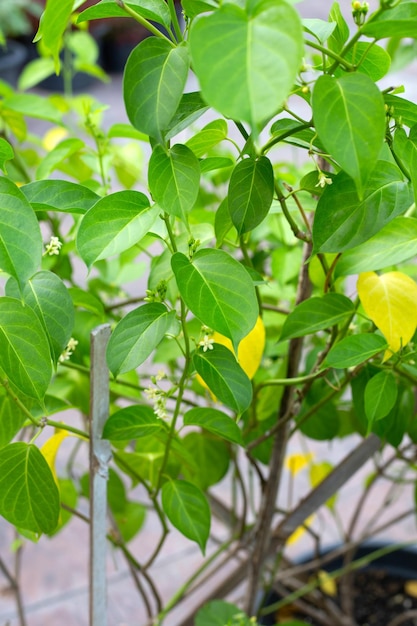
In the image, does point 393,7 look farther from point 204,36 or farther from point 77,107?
point 77,107

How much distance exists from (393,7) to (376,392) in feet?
0.69

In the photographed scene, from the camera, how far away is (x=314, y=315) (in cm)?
44

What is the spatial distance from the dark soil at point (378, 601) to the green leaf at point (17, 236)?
2.34 ft

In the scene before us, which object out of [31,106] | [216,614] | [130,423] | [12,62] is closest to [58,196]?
[130,423]

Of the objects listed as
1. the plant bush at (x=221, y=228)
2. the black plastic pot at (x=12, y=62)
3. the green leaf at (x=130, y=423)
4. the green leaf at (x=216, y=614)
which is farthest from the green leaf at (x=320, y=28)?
the black plastic pot at (x=12, y=62)

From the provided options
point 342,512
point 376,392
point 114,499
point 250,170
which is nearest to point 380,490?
point 342,512

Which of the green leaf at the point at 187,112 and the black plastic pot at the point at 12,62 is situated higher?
the black plastic pot at the point at 12,62

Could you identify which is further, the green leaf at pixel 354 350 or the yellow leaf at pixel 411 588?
the yellow leaf at pixel 411 588

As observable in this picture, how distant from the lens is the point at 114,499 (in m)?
0.67

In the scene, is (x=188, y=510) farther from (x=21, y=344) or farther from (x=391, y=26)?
(x=391, y=26)

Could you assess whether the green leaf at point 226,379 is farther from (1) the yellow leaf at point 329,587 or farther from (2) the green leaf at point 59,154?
(1) the yellow leaf at point 329,587

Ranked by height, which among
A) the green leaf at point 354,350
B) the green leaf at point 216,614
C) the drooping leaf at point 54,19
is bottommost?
the green leaf at point 216,614

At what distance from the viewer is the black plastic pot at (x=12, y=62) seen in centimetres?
292

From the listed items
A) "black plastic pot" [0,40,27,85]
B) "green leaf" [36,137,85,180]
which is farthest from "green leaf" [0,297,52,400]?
"black plastic pot" [0,40,27,85]
